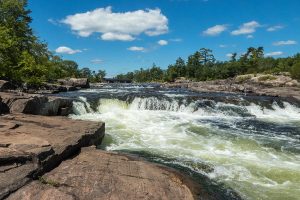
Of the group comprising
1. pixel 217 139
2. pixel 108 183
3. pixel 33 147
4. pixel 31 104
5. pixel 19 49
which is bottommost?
pixel 217 139

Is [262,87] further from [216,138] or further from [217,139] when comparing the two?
[217,139]

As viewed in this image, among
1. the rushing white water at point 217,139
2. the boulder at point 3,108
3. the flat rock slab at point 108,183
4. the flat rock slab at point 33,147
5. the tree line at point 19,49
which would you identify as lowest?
the rushing white water at point 217,139

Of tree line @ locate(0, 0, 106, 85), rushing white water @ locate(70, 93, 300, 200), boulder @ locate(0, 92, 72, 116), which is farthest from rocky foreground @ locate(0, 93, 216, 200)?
tree line @ locate(0, 0, 106, 85)

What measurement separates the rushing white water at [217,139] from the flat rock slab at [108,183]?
217 centimetres

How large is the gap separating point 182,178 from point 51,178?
364 cm

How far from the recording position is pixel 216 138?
56.0ft

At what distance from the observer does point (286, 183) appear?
33.8 feet

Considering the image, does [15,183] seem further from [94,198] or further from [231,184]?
[231,184]

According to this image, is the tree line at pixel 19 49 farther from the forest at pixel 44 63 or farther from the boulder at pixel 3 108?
the boulder at pixel 3 108

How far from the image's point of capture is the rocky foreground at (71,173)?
7.08 metres

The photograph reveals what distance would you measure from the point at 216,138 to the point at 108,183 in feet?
34.0

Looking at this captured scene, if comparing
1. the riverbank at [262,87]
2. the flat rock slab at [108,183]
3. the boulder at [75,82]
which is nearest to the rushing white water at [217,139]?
the flat rock slab at [108,183]

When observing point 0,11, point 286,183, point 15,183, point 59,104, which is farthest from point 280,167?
point 0,11

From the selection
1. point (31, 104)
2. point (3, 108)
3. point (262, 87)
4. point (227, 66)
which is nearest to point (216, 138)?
point (31, 104)
